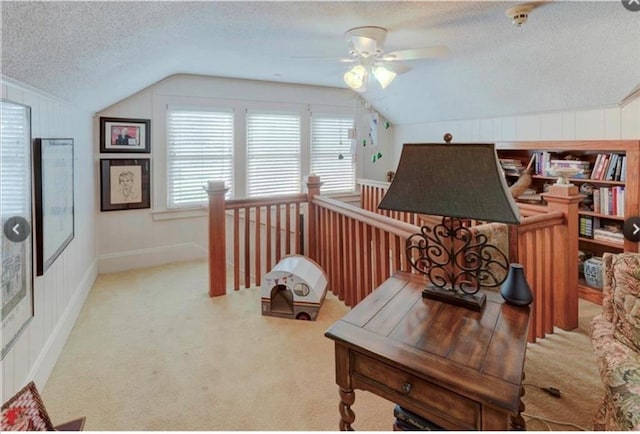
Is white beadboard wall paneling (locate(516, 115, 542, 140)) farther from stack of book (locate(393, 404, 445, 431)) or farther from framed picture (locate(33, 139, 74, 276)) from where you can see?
framed picture (locate(33, 139, 74, 276))

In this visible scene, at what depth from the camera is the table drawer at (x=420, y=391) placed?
1.11 meters

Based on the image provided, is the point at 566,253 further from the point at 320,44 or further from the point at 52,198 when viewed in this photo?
the point at 52,198

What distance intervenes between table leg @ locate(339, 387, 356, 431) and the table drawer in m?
0.11

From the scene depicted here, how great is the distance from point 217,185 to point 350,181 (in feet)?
10.2

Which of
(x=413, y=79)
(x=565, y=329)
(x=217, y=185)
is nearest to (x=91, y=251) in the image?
(x=217, y=185)

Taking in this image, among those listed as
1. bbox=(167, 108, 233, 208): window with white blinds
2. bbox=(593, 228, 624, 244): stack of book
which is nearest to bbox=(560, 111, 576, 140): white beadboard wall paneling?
bbox=(593, 228, 624, 244): stack of book

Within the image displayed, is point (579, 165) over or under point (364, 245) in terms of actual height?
over

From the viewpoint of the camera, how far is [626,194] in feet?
10.9

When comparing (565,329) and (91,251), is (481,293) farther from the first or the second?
(91,251)

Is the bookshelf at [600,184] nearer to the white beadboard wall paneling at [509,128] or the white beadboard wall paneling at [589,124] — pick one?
the white beadboard wall paneling at [589,124]

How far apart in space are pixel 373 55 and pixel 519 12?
105cm

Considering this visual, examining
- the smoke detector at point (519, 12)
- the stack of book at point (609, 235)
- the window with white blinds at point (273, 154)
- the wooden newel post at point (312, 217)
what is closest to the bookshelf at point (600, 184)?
the stack of book at point (609, 235)

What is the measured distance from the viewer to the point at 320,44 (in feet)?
10.8

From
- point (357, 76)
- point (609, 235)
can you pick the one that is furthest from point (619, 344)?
point (609, 235)
